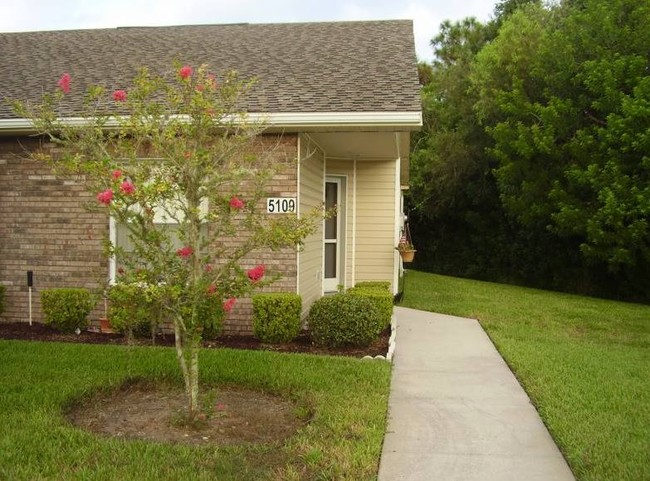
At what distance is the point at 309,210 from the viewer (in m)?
9.65

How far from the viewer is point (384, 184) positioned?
12.8 metres

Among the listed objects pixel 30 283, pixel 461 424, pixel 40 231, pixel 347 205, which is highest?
pixel 347 205

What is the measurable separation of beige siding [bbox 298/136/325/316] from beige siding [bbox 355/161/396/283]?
6.81 feet

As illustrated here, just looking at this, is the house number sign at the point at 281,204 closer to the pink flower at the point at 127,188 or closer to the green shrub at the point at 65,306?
the green shrub at the point at 65,306

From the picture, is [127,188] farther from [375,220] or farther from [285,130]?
[375,220]

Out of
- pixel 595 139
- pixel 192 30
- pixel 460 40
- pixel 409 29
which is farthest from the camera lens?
pixel 460 40

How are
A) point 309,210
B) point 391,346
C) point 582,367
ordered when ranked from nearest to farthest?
1. point 582,367
2. point 391,346
3. point 309,210

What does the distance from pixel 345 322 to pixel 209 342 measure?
5.64 feet

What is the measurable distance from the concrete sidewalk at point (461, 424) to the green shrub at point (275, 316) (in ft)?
4.35

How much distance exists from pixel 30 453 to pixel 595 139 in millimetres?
16719

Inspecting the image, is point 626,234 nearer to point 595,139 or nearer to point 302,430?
point 595,139

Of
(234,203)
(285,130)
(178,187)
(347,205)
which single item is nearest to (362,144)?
(285,130)

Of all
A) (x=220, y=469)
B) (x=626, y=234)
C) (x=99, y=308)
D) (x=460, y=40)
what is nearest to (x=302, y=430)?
(x=220, y=469)

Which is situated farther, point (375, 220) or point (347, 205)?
point (375, 220)
